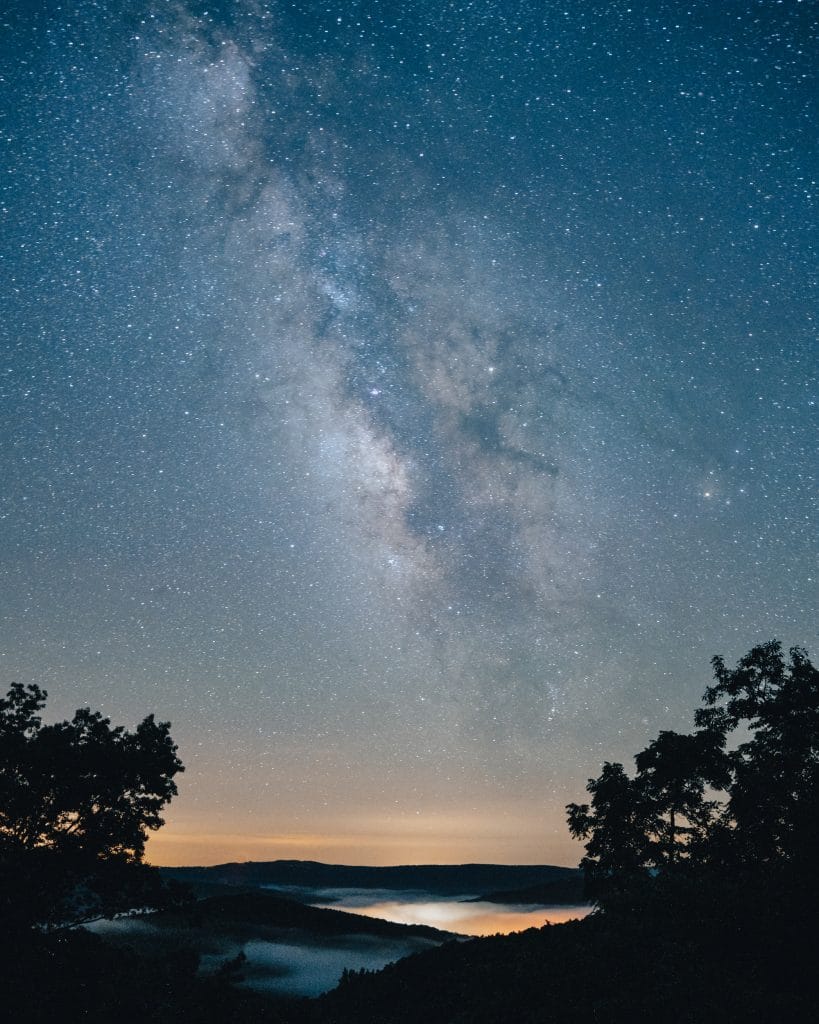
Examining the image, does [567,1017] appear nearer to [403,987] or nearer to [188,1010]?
[188,1010]

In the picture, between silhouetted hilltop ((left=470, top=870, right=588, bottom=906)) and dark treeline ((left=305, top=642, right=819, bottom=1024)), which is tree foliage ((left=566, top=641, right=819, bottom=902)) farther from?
silhouetted hilltop ((left=470, top=870, right=588, bottom=906))

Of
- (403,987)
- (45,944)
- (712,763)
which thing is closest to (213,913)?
(403,987)

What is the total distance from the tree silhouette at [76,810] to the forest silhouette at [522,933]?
57 mm

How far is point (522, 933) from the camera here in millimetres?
31031

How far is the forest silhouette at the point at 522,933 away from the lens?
13594 millimetres

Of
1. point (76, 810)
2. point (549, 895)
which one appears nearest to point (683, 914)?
point (76, 810)

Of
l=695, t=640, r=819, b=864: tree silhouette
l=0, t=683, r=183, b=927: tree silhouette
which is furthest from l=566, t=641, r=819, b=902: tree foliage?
l=0, t=683, r=183, b=927: tree silhouette

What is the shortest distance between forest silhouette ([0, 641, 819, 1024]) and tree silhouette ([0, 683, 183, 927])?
6 cm

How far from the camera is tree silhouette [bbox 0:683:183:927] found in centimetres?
2034

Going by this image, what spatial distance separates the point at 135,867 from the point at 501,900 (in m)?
131

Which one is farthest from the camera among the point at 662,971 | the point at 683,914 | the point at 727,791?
the point at 727,791

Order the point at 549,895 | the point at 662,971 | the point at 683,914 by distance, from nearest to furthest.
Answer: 1. the point at 662,971
2. the point at 683,914
3. the point at 549,895

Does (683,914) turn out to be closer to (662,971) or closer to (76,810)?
(662,971)

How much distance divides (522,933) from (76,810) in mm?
21564
